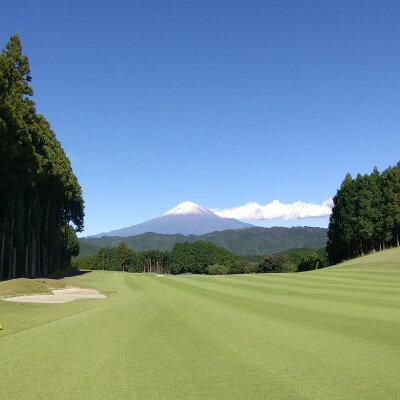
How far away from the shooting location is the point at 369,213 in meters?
64.4

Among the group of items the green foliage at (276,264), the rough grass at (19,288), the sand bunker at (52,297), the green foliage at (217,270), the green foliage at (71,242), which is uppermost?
the green foliage at (71,242)

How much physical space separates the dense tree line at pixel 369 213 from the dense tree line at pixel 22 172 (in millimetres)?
47626

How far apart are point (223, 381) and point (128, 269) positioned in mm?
160174

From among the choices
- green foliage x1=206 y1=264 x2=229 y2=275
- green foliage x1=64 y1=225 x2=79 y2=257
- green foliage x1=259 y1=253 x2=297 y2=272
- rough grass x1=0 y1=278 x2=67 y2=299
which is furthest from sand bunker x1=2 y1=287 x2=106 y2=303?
green foliage x1=206 y1=264 x2=229 y2=275

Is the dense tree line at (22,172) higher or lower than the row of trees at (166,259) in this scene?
higher

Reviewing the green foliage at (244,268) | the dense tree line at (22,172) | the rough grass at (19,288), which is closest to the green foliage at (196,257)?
the green foliage at (244,268)

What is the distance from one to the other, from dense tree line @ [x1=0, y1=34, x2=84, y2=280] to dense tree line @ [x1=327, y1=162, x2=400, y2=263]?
156ft

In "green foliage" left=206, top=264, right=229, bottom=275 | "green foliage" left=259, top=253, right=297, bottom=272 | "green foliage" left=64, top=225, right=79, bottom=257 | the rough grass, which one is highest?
"green foliage" left=64, top=225, right=79, bottom=257

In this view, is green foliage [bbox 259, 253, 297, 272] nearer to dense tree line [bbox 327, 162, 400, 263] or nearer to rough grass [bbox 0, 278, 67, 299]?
dense tree line [bbox 327, 162, 400, 263]

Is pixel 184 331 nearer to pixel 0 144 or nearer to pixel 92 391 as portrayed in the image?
pixel 92 391

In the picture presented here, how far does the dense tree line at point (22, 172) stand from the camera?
92.5 feet

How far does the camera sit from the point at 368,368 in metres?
6.11

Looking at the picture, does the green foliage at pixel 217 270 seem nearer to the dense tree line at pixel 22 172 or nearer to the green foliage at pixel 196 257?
the green foliage at pixel 196 257

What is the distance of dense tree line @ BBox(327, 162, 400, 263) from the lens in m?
64.4
